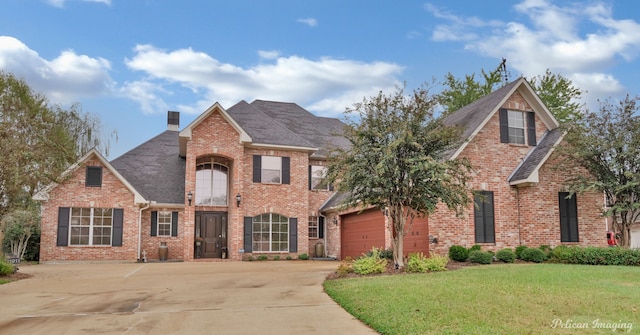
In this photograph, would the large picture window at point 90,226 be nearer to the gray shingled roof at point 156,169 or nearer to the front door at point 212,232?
the gray shingled roof at point 156,169

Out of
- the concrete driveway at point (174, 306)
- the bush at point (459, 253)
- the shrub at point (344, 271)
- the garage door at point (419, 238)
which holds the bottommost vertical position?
the concrete driveway at point (174, 306)

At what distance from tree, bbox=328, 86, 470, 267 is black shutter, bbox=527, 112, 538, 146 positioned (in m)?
6.60

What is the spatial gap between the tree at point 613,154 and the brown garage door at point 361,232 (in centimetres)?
688

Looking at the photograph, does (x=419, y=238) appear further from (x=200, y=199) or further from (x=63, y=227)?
(x=63, y=227)

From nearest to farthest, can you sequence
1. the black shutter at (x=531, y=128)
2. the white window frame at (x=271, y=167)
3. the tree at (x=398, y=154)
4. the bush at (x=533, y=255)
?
the tree at (x=398, y=154)
the bush at (x=533, y=255)
the black shutter at (x=531, y=128)
the white window frame at (x=271, y=167)

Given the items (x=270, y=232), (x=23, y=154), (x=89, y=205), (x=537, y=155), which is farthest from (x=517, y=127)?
(x=89, y=205)

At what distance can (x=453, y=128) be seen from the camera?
1335cm

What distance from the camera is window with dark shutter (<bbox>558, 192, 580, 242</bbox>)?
59.5ft

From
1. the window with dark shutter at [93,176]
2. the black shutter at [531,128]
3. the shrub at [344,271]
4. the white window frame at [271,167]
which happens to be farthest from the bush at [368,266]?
the window with dark shutter at [93,176]

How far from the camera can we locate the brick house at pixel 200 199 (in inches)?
840

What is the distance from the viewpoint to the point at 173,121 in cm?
2792

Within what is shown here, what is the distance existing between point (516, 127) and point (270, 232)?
37.8 feet

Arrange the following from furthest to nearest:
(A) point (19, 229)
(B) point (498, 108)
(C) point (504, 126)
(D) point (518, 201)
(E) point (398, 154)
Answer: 1. (A) point (19, 229)
2. (C) point (504, 126)
3. (B) point (498, 108)
4. (D) point (518, 201)
5. (E) point (398, 154)

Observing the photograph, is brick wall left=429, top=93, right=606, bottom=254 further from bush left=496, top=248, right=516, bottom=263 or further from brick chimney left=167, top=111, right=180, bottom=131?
brick chimney left=167, top=111, right=180, bottom=131
